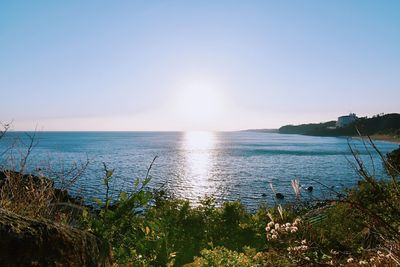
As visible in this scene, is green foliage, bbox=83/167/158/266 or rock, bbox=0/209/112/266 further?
green foliage, bbox=83/167/158/266

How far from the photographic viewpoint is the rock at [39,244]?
9.25 ft

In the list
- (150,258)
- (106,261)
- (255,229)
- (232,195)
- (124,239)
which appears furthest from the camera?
(232,195)

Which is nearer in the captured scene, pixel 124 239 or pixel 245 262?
pixel 124 239

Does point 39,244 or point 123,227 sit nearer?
point 39,244

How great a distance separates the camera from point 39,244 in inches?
117

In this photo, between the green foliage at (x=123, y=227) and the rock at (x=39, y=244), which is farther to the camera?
the green foliage at (x=123, y=227)

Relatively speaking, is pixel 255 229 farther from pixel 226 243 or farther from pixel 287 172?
pixel 287 172

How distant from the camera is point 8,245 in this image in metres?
2.80

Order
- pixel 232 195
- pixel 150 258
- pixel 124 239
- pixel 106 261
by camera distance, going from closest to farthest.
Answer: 1. pixel 106 261
2. pixel 124 239
3. pixel 150 258
4. pixel 232 195

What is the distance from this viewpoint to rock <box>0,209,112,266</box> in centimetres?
282

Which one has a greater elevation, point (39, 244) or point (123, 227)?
point (39, 244)

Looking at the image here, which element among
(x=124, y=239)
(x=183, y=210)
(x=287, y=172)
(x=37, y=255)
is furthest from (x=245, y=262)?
A: (x=287, y=172)

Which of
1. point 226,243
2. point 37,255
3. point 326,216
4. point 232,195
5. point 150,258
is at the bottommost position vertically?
point 232,195

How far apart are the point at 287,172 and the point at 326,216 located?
49371mm
